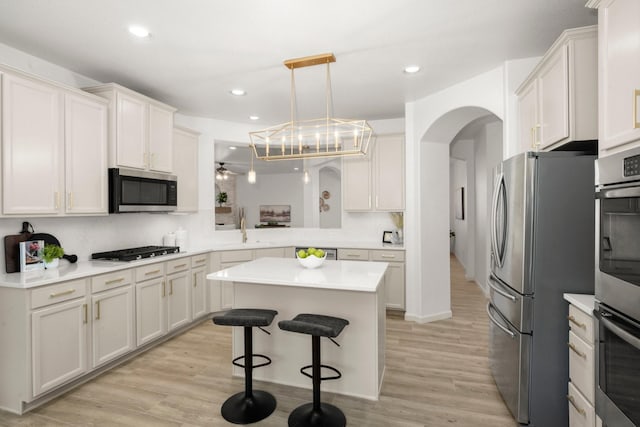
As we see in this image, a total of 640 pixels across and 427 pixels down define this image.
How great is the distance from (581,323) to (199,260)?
147 inches

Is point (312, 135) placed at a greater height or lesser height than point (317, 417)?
greater

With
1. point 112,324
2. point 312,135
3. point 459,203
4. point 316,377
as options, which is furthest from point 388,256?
point 459,203

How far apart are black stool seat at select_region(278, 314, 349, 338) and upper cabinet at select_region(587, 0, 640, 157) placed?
1749 mm

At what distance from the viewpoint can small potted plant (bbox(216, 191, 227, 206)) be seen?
205 inches

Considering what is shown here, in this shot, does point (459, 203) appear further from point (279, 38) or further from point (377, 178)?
point (279, 38)

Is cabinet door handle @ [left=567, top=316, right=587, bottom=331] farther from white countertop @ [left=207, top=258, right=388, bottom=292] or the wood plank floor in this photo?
white countertop @ [left=207, top=258, right=388, bottom=292]

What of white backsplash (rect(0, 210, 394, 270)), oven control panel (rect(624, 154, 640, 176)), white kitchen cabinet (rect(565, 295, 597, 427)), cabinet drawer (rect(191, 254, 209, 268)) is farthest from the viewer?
cabinet drawer (rect(191, 254, 209, 268))

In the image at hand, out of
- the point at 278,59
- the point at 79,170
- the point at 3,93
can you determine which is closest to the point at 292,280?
the point at 278,59

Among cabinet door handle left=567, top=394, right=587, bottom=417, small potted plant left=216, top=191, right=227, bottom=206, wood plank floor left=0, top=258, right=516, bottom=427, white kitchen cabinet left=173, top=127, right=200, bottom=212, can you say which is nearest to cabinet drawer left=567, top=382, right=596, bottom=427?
cabinet door handle left=567, top=394, right=587, bottom=417

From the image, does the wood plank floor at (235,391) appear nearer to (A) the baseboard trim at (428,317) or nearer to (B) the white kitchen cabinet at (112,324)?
(B) the white kitchen cabinet at (112,324)

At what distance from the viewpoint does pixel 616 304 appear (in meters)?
1.46

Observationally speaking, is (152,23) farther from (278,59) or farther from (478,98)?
(478,98)

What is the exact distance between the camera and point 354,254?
4586 mm

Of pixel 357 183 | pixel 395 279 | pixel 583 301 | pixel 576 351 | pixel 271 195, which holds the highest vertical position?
pixel 357 183
